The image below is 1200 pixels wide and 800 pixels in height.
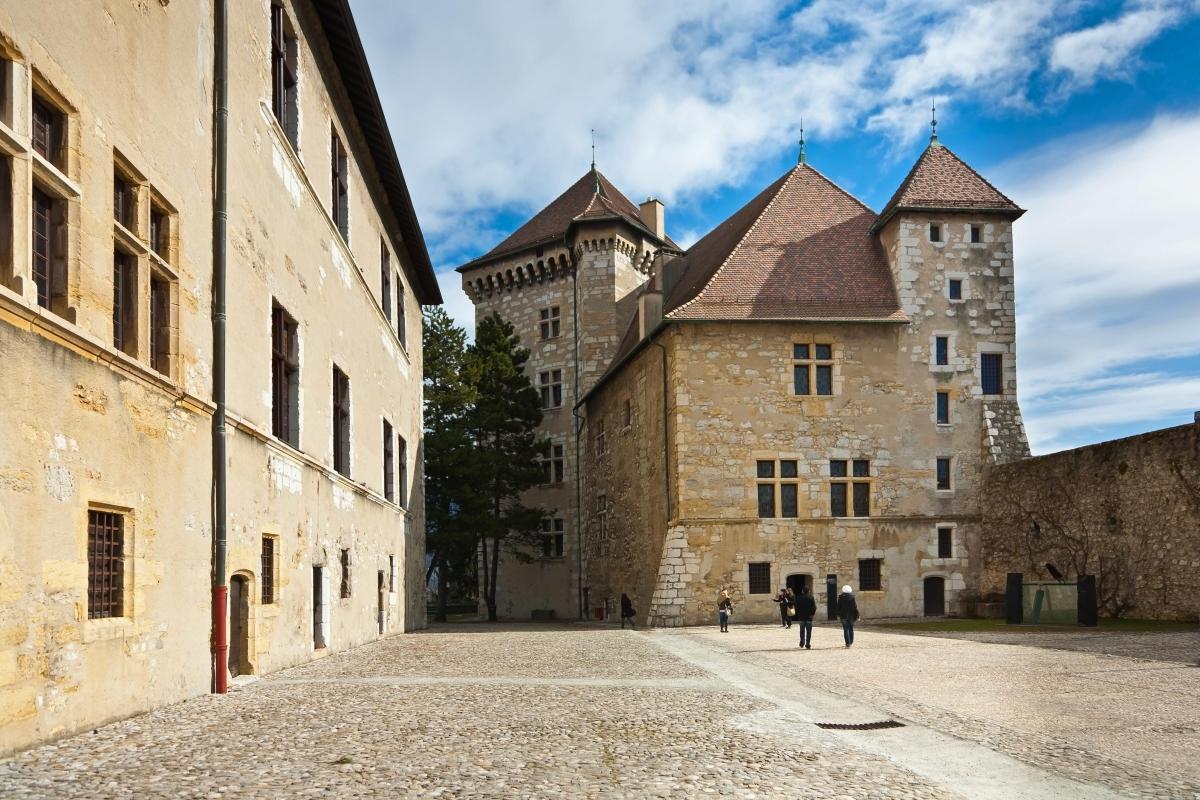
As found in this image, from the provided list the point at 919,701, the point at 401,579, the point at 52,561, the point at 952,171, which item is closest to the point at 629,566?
the point at 401,579

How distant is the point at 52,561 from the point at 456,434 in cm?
3621

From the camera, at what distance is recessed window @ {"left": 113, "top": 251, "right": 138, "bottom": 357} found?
10.4 m

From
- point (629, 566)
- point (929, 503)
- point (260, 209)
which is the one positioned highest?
point (260, 209)

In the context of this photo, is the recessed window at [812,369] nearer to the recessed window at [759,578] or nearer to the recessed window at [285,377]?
the recessed window at [759,578]

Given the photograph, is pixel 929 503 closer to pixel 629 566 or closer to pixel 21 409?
pixel 629 566

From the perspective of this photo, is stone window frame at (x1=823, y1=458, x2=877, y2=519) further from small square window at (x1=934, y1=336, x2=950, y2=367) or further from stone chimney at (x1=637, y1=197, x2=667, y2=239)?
stone chimney at (x1=637, y1=197, x2=667, y2=239)

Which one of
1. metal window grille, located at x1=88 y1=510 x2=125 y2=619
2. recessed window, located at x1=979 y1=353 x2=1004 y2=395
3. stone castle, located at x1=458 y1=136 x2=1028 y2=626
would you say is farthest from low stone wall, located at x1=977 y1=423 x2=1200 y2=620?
metal window grille, located at x1=88 y1=510 x2=125 y2=619

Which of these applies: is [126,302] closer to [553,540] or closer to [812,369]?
[812,369]

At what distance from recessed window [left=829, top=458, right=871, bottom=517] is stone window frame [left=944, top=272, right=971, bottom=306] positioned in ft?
18.3

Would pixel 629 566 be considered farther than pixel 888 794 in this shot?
Yes

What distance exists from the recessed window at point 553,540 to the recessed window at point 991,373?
20567mm

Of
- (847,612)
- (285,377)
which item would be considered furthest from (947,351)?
(285,377)

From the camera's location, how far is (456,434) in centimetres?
4444

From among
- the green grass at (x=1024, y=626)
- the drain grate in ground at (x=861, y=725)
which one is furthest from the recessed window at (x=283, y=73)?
the green grass at (x=1024, y=626)
